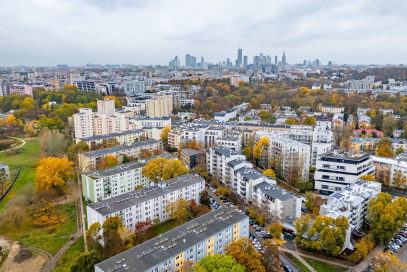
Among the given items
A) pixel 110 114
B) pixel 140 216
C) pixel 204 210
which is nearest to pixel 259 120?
pixel 110 114

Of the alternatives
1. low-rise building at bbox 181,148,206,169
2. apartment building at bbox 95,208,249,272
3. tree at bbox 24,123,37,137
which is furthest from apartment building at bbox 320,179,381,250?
tree at bbox 24,123,37,137

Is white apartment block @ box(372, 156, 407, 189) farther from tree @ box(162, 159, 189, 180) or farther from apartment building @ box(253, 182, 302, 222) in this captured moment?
tree @ box(162, 159, 189, 180)

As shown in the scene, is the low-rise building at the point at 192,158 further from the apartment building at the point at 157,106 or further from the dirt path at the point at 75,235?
the apartment building at the point at 157,106

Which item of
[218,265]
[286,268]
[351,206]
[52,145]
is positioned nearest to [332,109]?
[351,206]

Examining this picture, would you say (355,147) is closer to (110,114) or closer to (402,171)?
(402,171)

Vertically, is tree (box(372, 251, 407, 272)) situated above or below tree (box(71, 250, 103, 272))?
below

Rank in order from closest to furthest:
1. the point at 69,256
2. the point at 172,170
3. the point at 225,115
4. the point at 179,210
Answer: the point at 69,256, the point at 179,210, the point at 172,170, the point at 225,115

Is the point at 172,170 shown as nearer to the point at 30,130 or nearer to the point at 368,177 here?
the point at 368,177
